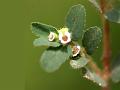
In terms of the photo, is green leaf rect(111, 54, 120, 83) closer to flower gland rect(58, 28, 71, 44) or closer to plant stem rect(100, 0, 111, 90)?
plant stem rect(100, 0, 111, 90)

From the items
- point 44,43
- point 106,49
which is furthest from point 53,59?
point 106,49

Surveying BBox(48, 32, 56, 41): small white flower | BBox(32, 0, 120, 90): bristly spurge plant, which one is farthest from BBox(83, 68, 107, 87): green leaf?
BBox(48, 32, 56, 41): small white flower

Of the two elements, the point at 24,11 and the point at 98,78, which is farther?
the point at 24,11

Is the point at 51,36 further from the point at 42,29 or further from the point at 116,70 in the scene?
the point at 116,70

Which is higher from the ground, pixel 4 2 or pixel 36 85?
pixel 4 2

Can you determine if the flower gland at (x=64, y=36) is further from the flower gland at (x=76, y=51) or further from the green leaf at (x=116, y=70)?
the green leaf at (x=116, y=70)

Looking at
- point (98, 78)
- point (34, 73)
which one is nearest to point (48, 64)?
point (98, 78)

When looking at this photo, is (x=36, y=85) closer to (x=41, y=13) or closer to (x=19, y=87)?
(x=19, y=87)

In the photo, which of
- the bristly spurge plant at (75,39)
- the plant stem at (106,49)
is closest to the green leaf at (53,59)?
the bristly spurge plant at (75,39)
